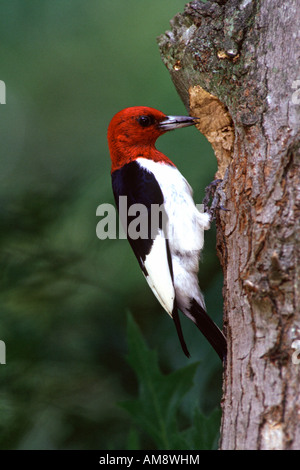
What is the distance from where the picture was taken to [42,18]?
3.96 meters

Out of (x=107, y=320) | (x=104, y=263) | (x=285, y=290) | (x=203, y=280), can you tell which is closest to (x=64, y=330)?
(x=107, y=320)

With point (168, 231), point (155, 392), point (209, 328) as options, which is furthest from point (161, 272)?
point (155, 392)

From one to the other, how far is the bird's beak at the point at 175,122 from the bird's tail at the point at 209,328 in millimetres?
821

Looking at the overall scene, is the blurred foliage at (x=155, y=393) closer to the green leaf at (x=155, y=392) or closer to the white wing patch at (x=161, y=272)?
the green leaf at (x=155, y=392)

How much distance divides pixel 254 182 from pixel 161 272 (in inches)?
29.5

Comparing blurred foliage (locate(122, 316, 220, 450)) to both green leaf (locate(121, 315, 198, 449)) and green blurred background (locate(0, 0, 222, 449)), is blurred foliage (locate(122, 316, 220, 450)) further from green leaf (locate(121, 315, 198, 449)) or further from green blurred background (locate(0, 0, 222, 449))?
green blurred background (locate(0, 0, 222, 449))

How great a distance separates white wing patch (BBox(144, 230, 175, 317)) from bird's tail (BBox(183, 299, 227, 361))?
0.14 metres

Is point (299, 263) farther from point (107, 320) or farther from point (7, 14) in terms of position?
point (7, 14)

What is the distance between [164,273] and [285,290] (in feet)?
2.96

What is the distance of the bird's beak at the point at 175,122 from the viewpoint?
231 cm

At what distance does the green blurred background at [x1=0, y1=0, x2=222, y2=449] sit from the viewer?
279 centimetres

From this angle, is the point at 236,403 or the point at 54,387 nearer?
the point at 236,403

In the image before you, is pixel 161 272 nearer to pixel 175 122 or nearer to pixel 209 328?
pixel 209 328

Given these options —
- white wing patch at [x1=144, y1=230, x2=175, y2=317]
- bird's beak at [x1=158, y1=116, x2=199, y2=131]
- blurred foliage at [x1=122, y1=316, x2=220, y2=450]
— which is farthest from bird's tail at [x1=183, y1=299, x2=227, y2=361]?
bird's beak at [x1=158, y1=116, x2=199, y2=131]
